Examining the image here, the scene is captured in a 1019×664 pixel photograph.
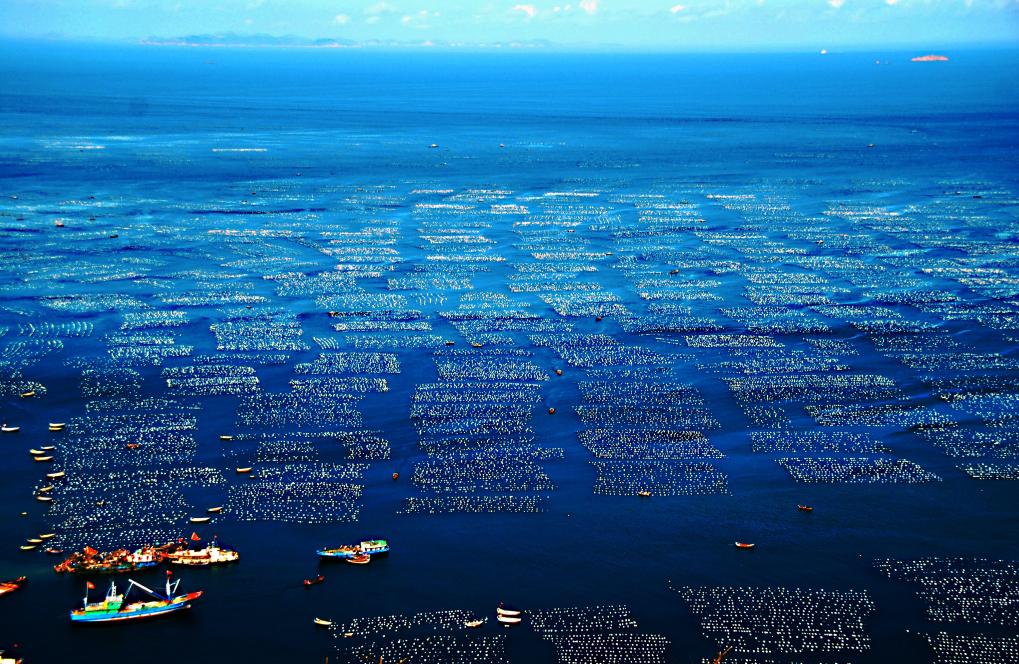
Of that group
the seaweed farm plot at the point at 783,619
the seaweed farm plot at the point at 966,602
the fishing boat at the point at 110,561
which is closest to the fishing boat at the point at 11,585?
the fishing boat at the point at 110,561

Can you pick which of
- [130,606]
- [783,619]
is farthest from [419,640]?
[783,619]

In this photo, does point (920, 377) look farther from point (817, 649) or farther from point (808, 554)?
point (817, 649)

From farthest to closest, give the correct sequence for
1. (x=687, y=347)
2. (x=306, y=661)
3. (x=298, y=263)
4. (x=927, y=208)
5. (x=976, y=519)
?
1. (x=927, y=208)
2. (x=298, y=263)
3. (x=687, y=347)
4. (x=976, y=519)
5. (x=306, y=661)

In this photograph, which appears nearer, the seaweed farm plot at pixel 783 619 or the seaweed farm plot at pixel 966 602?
the seaweed farm plot at pixel 966 602

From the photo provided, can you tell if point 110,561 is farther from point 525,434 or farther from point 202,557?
point 525,434

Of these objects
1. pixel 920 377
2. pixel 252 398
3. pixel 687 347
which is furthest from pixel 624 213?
pixel 252 398

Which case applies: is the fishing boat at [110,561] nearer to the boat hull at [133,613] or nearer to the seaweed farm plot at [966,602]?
the boat hull at [133,613]


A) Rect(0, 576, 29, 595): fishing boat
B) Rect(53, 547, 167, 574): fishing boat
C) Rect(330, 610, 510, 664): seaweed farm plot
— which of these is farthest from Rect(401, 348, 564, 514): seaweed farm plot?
Rect(0, 576, 29, 595): fishing boat
